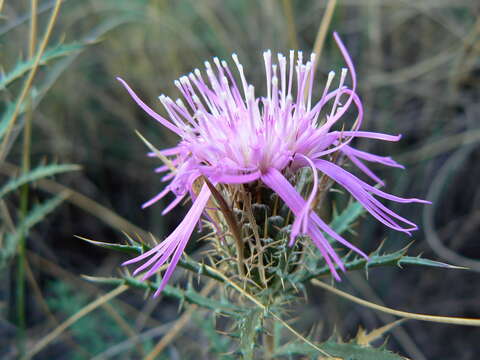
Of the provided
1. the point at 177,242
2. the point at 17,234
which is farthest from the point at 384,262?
the point at 17,234

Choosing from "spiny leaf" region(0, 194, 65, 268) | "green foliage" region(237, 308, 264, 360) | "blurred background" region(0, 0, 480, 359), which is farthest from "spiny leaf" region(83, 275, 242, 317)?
"blurred background" region(0, 0, 480, 359)

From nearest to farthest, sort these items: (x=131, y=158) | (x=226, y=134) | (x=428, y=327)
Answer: (x=226, y=134), (x=428, y=327), (x=131, y=158)

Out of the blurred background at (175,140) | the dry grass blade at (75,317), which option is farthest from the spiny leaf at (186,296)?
the blurred background at (175,140)

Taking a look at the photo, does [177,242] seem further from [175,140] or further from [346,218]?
[175,140]

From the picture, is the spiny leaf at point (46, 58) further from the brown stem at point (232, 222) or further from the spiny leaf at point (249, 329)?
the spiny leaf at point (249, 329)

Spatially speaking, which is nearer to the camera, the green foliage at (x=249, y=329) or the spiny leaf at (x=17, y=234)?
the green foliage at (x=249, y=329)

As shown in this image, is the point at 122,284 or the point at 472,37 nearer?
the point at 122,284

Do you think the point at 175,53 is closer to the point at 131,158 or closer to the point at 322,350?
the point at 131,158

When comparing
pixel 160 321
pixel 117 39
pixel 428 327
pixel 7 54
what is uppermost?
pixel 7 54

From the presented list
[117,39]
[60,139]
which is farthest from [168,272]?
[117,39]
